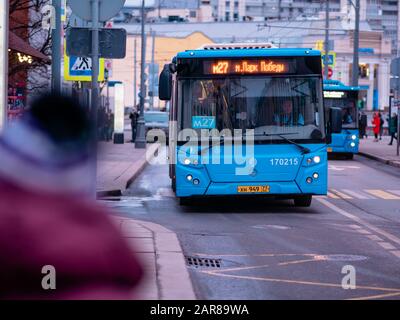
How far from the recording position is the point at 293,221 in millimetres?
14430

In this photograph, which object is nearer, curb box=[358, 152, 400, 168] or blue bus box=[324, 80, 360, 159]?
curb box=[358, 152, 400, 168]

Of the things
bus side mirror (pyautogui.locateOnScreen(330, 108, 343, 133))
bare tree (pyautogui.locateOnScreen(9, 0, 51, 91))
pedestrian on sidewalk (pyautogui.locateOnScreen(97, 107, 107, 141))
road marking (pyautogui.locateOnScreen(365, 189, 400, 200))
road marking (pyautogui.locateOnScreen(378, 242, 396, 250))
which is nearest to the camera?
pedestrian on sidewalk (pyautogui.locateOnScreen(97, 107, 107, 141))

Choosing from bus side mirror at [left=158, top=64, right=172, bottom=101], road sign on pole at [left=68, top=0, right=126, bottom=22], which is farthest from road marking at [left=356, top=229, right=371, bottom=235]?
road sign on pole at [left=68, top=0, right=126, bottom=22]

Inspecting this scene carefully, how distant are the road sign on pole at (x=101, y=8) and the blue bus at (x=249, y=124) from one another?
3552 millimetres

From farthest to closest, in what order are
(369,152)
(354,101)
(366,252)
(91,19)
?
1. (369,152)
2. (354,101)
3. (91,19)
4. (366,252)

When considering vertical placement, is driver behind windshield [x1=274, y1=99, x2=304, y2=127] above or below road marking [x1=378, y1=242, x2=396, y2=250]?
above

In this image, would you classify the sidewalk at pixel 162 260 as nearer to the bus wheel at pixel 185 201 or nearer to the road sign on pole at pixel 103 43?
the road sign on pole at pixel 103 43

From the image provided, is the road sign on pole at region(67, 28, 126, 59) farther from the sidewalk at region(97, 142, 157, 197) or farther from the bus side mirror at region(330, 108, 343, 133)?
the bus side mirror at region(330, 108, 343, 133)

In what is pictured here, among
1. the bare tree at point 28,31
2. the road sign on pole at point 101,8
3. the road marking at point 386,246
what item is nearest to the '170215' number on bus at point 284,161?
the road marking at point 386,246

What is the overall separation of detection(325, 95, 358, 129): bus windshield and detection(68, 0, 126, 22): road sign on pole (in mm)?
22743

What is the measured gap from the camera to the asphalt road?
28.9ft
